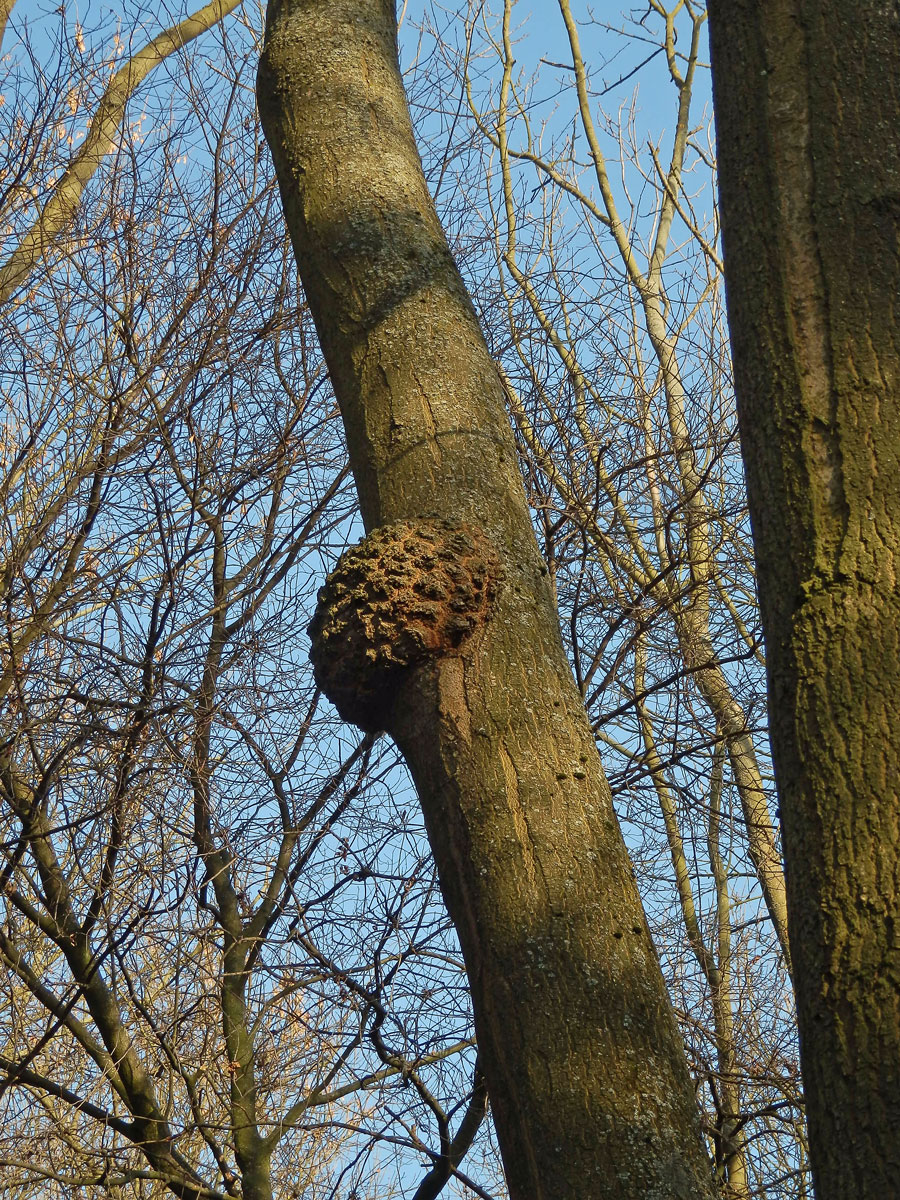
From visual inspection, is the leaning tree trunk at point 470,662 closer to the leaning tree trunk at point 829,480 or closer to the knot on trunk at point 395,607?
the knot on trunk at point 395,607

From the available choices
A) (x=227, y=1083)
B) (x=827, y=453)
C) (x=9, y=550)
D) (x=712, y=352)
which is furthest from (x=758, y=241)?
(x=227, y=1083)

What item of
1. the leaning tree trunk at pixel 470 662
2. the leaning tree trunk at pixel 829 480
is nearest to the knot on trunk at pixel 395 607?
the leaning tree trunk at pixel 470 662

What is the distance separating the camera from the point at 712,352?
454 centimetres

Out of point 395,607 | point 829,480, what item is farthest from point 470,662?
point 829,480

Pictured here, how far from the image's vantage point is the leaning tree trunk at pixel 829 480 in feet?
3.47

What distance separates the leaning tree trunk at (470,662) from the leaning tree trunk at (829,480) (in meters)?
0.25

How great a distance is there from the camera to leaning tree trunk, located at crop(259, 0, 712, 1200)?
1.26 meters

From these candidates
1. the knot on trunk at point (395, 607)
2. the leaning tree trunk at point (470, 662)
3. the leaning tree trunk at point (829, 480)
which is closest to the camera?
the leaning tree trunk at point (829, 480)

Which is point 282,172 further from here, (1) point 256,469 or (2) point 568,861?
(1) point 256,469

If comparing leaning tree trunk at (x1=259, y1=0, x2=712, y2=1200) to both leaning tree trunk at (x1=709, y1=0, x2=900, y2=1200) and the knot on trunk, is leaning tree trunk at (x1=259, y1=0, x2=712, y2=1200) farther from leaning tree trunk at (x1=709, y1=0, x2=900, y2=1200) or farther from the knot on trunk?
leaning tree trunk at (x1=709, y1=0, x2=900, y2=1200)

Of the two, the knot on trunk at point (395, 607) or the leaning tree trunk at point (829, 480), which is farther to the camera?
the knot on trunk at point (395, 607)

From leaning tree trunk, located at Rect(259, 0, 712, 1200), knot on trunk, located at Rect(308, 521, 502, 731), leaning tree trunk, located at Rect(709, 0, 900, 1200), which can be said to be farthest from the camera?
knot on trunk, located at Rect(308, 521, 502, 731)

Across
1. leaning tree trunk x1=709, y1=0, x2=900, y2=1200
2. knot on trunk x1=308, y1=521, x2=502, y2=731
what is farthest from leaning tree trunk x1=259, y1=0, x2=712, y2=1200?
leaning tree trunk x1=709, y1=0, x2=900, y2=1200

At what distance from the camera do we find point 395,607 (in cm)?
163
